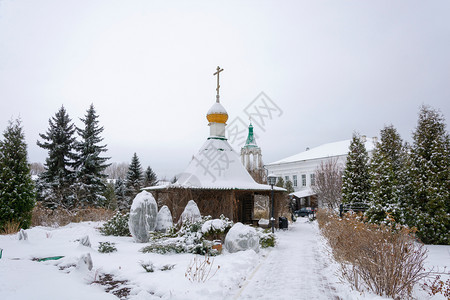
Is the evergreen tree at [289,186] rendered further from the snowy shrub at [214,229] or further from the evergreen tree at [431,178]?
the snowy shrub at [214,229]

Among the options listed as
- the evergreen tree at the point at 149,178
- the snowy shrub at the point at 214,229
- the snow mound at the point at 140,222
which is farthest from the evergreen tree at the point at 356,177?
the evergreen tree at the point at 149,178

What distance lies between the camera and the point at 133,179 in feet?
96.5

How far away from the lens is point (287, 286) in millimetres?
5328

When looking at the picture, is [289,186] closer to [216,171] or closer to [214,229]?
[216,171]

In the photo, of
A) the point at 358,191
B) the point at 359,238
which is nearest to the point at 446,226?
the point at 358,191

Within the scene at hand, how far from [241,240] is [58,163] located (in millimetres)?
20813

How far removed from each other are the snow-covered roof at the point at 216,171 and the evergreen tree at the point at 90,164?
11.9 meters

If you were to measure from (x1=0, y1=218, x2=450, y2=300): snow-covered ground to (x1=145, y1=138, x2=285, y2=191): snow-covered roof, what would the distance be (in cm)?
511

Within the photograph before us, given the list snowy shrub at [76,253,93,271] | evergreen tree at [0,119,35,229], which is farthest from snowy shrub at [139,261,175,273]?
evergreen tree at [0,119,35,229]

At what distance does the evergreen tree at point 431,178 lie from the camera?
1059 cm

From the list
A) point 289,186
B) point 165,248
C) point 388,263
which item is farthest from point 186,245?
point 289,186

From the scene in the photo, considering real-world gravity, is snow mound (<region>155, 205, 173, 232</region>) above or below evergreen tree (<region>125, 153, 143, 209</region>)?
below

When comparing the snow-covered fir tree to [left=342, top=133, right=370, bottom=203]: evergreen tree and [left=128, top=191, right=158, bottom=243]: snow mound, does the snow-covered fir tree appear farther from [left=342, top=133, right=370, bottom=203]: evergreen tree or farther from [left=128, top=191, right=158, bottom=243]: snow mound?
[left=342, top=133, right=370, bottom=203]: evergreen tree

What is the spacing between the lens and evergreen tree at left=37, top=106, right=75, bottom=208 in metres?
21.2
